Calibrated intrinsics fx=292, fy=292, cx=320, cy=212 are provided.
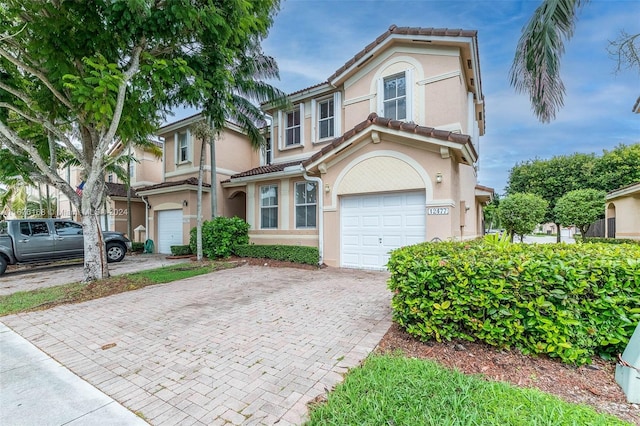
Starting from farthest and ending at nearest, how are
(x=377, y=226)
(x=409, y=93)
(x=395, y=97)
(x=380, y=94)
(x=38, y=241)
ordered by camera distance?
(x=380, y=94), (x=395, y=97), (x=38, y=241), (x=409, y=93), (x=377, y=226)

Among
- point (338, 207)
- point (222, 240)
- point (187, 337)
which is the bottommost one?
point (187, 337)

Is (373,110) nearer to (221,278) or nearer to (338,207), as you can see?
(338,207)

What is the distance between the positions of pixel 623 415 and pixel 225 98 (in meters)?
10.5

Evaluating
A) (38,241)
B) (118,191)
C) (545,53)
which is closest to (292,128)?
(545,53)

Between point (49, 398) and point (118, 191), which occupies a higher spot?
point (118, 191)

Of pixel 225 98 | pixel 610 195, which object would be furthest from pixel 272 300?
pixel 610 195

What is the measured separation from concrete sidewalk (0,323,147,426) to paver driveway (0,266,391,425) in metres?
0.11

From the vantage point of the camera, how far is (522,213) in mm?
18422

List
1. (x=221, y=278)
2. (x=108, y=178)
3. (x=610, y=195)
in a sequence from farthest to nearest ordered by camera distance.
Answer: (x=108, y=178) < (x=610, y=195) < (x=221, y=278)

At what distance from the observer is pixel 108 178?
75.9 feet

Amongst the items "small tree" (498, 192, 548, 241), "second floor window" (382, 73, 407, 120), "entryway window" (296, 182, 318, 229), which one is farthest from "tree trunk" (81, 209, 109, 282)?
"small tree" (498, 192, 548, 241)

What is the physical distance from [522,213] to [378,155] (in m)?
14.4

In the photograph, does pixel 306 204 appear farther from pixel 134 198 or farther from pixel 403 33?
pixel 134 198

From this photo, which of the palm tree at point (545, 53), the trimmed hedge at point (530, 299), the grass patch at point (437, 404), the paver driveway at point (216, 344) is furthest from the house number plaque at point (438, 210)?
the grass patch at point (437, 404)
